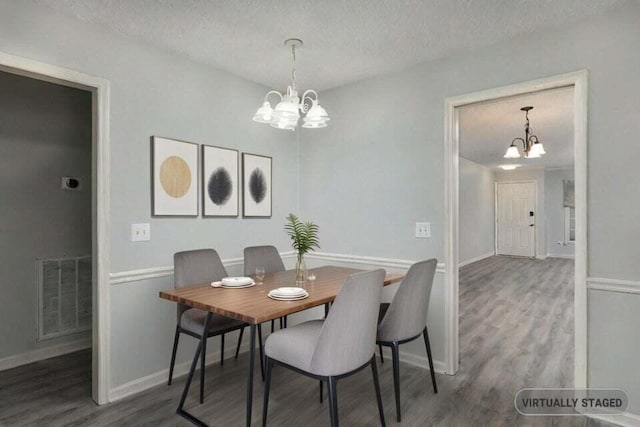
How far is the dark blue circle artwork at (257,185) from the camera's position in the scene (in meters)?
3.28

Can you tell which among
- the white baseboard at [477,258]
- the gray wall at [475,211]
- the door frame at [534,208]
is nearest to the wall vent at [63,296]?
the gray wall at [475,211]

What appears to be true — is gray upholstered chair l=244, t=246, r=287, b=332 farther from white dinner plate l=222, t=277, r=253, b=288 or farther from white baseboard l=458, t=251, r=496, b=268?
white baseboard l=458, t=251, r=496, b=268

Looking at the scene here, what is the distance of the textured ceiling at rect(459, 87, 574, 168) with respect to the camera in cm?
396

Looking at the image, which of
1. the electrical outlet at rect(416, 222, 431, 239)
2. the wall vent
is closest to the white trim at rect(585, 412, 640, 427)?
the electrical outlet at rect(416, 222, 431, 239)

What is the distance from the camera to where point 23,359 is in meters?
2.83

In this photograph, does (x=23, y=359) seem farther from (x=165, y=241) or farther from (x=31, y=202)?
(x=165, y=241)

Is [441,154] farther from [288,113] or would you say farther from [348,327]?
[348,327]

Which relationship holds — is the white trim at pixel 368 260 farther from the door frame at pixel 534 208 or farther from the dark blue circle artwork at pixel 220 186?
the door frame at pixel 534 208

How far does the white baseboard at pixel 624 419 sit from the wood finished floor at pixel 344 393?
8cm

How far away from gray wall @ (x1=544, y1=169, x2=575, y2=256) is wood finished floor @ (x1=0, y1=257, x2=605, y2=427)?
6886mm

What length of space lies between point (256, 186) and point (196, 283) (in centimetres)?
111

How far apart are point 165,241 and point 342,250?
158 cm

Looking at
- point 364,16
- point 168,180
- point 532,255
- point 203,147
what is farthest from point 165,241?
point 532,255

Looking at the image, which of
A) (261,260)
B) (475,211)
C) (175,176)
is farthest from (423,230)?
(475,211)
